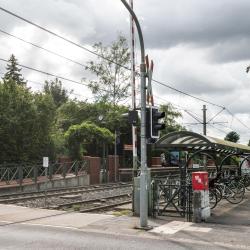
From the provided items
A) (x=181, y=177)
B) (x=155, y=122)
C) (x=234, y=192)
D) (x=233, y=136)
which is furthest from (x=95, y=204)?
(x=233, y=136)

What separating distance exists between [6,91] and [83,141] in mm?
10836

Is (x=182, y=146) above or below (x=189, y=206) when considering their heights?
above

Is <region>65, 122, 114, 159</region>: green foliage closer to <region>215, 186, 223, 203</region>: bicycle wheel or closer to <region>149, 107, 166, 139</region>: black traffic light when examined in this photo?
<region>215, 186, 223, 203</region>: bicycle wheel

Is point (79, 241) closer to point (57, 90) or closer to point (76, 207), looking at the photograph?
point (76, 207)

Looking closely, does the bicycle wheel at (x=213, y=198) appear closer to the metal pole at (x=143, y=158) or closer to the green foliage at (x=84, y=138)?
the metal pole at (x=143, y=158)

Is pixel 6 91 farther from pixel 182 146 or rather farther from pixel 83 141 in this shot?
pixel 182 146

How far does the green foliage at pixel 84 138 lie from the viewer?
138 ft

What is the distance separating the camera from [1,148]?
1345 inches

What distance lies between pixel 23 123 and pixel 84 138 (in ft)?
30.7

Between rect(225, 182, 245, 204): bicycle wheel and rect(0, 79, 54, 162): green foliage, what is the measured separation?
1772 centimetres

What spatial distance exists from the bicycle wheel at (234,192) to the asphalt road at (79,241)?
8300mm

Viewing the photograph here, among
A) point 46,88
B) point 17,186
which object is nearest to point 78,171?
point 17,186

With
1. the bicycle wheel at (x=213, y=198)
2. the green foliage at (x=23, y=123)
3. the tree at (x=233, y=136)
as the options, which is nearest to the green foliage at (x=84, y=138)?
the green foliage at (x=23, y=123)

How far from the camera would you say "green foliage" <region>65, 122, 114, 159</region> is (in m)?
42.2
